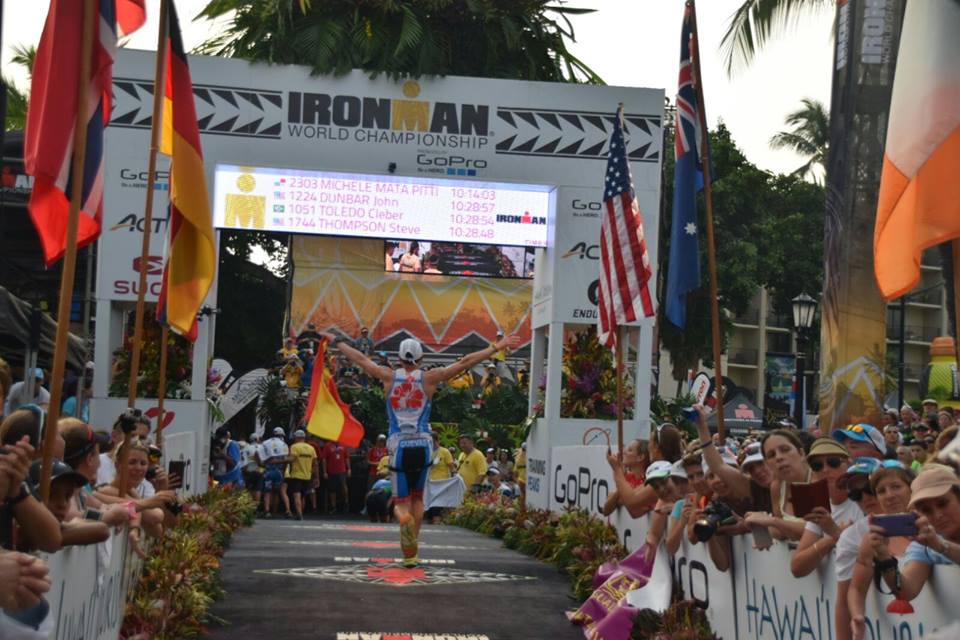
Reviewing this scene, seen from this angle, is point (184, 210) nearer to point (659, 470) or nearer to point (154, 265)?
point (659, 470)

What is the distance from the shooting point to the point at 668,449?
11.0 m

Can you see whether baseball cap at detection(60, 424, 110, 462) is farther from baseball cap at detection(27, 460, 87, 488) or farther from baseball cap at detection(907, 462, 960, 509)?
baseball cap at detection(907, 462, 960, 509)

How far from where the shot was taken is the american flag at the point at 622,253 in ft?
47.5

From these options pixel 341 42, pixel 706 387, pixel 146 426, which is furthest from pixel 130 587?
pixel 341 42

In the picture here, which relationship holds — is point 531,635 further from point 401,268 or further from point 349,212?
point 401,268

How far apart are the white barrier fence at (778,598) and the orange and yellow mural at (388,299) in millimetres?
21699

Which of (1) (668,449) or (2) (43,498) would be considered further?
(1) (668,449)

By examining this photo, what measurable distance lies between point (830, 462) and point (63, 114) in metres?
4.41

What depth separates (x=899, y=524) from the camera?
234 inches

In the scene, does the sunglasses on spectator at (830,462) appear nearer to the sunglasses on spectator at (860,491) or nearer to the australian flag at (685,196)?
the sunglasses on spectator at (860,491)

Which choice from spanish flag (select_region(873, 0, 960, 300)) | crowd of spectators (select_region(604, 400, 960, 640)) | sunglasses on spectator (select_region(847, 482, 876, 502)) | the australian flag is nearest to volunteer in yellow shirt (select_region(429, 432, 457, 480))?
the australian flag

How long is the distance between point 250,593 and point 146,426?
5.32 feet

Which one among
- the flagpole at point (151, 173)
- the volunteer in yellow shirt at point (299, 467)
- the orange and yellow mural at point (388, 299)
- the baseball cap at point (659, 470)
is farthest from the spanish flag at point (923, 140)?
the orange and yellow mural at point (388, 299)

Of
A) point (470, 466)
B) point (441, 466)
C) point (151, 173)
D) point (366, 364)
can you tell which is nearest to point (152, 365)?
point (441, 466)
